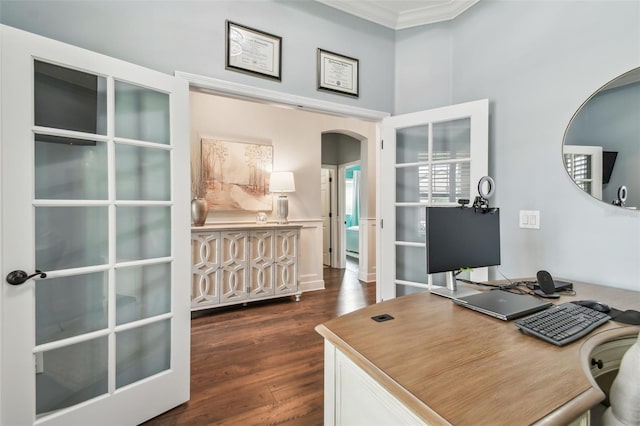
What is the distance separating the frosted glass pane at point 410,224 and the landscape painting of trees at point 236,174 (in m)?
2.08

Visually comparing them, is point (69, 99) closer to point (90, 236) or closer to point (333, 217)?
point (90, 236)

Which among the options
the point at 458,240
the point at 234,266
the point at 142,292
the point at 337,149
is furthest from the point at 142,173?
the point at 337,149

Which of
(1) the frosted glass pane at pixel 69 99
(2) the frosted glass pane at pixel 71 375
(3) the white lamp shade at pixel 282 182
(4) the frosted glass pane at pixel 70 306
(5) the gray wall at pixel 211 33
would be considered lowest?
(2) the frosted glass pane at pixel 71 375

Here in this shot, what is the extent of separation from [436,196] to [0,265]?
2649 millimetres

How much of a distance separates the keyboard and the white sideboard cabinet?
9.71 ft

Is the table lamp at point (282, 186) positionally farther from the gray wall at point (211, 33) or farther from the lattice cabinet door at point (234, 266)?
the gray wall at point (211, 33)

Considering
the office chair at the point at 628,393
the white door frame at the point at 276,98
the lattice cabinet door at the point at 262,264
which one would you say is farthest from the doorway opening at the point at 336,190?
the office chair at the point at 628,393

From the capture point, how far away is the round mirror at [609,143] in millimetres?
1571

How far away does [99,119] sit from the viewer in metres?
1.54

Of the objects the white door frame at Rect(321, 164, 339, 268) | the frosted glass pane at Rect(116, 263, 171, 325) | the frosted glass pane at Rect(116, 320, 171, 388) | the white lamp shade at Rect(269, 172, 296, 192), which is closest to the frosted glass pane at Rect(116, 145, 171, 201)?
the frosted glass pane at Rect(116, 263, 171, 325)

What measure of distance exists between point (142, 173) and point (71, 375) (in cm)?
110

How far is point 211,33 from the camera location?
1.93 m

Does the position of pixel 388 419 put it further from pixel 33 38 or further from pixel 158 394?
pixel 33 38

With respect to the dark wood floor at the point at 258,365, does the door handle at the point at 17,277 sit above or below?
above
